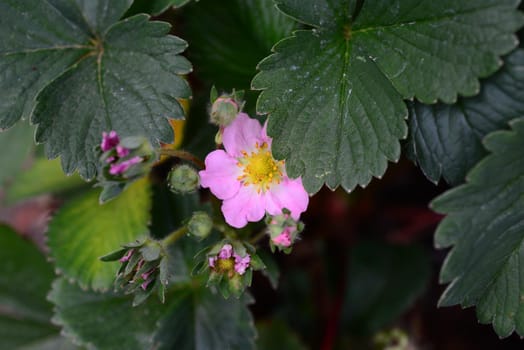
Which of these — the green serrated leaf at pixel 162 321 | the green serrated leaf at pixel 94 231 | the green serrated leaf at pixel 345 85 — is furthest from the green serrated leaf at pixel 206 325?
the green serrated leaf at pixel 345 85

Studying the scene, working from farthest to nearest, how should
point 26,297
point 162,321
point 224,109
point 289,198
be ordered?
point 26,297 → point 162,321 → point 289,198 → point 224,109

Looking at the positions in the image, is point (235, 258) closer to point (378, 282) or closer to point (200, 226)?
point (200, 226)

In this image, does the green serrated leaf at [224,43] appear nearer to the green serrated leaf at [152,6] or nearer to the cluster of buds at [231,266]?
the green serrated leaf at [152,6]

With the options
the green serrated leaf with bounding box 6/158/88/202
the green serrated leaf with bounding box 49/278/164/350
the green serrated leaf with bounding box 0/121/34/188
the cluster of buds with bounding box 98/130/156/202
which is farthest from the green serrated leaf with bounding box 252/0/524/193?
the green serrated leaf with bounding box 0/121/34/188

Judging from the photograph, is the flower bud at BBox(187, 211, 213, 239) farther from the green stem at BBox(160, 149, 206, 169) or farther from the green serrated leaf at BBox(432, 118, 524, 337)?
the green serrated leaf at BBox(432, 118, 524, 337)

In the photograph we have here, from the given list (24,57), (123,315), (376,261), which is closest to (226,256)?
(123,315)

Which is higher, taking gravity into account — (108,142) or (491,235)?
(108,142)

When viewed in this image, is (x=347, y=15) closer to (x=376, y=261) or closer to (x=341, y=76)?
(x=341, y=76)

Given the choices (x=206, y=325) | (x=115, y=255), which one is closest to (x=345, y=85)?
(x=115, y=255)
